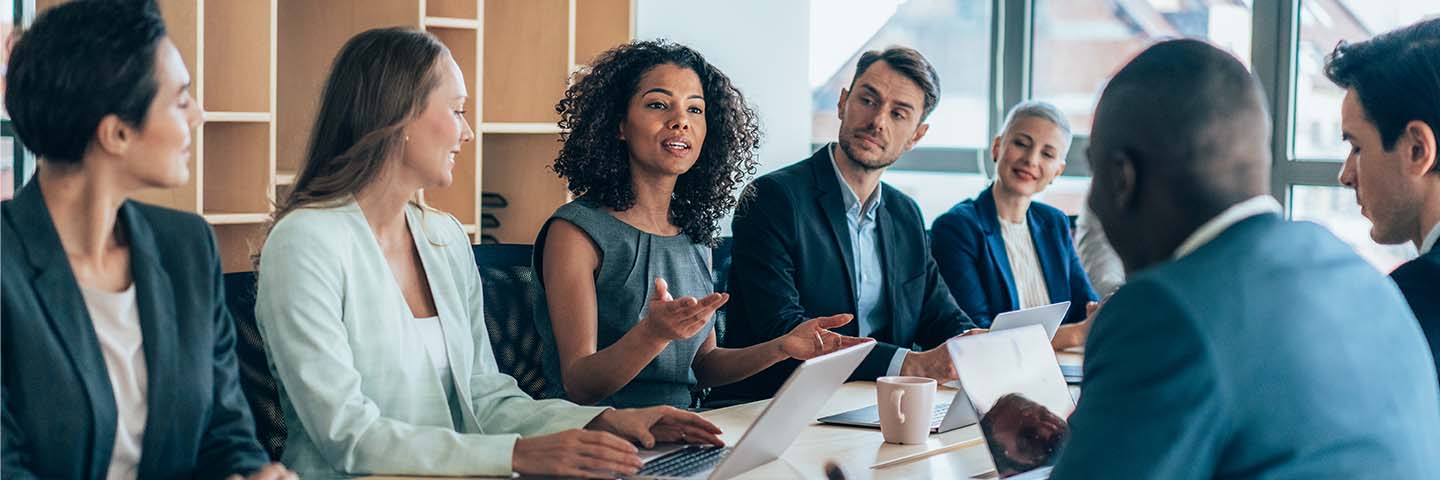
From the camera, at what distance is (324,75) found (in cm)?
298

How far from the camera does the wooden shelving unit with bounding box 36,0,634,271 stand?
11.2 feet

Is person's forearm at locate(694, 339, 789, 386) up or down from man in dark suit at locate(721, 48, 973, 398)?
down

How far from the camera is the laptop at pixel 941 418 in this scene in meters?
2.06

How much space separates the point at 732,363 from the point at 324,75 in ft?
3.81

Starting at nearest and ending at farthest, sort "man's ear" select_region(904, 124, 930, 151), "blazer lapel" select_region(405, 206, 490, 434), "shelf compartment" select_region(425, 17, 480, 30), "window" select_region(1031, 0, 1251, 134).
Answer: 1. "blazer lapel" select_region(405, 206, 490, 434)
2. "man's ear" select_region(904, 124, 930, 151)
3. "shelf compartment" select_region(425, 17, 480, 30)
4. "window" select_region(1031, 0, 1251, 134)

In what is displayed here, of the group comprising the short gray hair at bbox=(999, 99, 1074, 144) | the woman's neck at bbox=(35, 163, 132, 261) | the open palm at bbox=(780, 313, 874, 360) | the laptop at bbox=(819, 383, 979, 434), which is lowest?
the laptop at bbox=(819, 383, 979, 434)

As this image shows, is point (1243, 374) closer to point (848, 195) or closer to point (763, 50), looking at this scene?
point (848, 195)

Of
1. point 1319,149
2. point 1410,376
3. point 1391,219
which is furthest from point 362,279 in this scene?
point 1319,149

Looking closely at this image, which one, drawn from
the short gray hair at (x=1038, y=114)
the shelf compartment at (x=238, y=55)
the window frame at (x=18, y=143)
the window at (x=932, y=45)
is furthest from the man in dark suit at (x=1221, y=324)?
the window at (x=932, y=45)

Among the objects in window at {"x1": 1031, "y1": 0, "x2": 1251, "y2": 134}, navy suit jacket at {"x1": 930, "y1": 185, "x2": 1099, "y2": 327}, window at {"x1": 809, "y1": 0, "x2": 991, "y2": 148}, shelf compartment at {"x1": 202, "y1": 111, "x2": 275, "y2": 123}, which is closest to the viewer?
shelf compartment at {"x1": 202, "y1": 111, "x2": 275, "y2": 123}

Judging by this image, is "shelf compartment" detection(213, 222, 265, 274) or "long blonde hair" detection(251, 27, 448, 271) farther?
"shelf compartment" detection(213, 222, 265, 274)

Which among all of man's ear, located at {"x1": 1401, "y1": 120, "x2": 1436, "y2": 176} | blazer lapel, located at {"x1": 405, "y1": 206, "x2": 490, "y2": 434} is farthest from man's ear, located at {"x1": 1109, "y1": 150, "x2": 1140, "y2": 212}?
blazer lapel, located at {"x1": 405, "y1": 206, "x2": 490, "y2": 434}

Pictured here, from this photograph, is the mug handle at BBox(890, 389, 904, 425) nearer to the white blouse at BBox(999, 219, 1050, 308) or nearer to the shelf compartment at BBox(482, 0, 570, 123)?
the white blouse at BBox(999, 219, 1050, 308)

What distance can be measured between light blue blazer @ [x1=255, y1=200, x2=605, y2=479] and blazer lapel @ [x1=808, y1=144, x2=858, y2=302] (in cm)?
101
